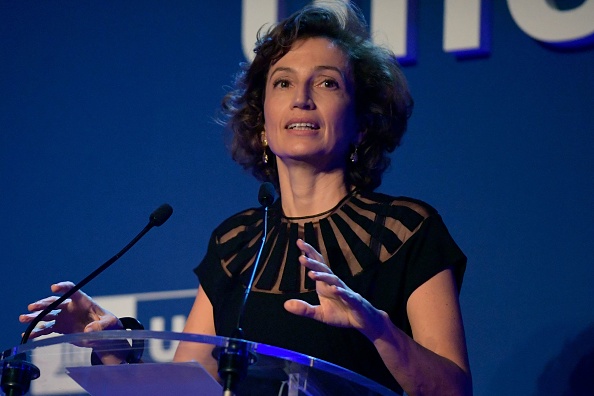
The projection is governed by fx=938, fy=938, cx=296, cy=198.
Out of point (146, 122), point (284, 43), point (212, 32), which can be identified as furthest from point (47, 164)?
point (284, 43)

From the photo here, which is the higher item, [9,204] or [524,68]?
[524,68]

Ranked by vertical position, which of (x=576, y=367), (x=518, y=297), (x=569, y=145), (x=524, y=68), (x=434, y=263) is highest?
(x=524, y=68)

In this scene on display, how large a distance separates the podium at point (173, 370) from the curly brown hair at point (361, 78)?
1029 mm

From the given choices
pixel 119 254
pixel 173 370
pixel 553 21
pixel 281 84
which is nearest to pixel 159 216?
pixel 119 254

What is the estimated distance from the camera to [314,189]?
2262 mm

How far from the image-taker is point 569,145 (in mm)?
2652

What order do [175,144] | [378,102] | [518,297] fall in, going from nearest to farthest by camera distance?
1. [378,102]
2. [518,297]
3. [175,144]

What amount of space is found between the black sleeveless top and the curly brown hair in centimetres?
15

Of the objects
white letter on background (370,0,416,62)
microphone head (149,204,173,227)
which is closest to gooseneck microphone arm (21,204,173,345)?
microphone head (149,204,173,227)

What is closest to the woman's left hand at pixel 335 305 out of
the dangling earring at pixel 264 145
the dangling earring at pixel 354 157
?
the dangling earring at pixel 354 157

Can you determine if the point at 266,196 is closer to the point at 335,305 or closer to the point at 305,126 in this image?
the point at 305,126

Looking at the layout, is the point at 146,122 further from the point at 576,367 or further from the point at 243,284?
the point at 576,367

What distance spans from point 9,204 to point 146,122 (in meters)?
0.59

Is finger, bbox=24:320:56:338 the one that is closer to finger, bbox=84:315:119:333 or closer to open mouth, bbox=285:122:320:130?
finger, bbox=84:315:119:333
